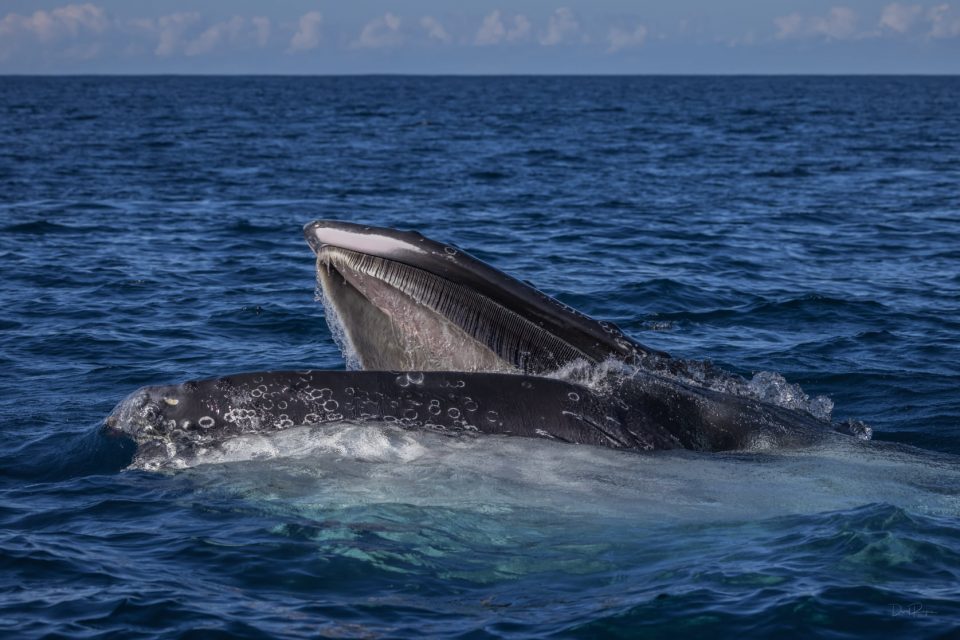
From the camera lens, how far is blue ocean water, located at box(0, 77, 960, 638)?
668 cm

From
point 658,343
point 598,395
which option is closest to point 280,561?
point 598,395

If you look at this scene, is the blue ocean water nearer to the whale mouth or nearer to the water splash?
the whale mouth

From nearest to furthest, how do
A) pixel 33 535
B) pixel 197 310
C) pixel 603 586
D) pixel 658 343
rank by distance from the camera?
pixel 603 586
pixel 33 535
pixel 658 343
pixel 197 310

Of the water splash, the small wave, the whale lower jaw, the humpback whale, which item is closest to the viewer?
the humpback whale

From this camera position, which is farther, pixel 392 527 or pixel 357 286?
pixel 357 286

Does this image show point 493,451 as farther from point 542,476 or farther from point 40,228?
point 40,228

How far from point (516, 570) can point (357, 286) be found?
→ 266cm

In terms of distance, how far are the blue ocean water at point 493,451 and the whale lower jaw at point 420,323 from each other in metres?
0.68

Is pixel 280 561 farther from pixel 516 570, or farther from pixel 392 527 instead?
pixel 516 570

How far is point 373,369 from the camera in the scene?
8.73m

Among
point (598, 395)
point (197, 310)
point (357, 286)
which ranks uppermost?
point (357, 286)

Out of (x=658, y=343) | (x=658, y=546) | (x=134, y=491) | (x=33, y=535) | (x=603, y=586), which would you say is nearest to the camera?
(x=603, y=586)

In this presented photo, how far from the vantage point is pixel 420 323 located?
28.2 feet

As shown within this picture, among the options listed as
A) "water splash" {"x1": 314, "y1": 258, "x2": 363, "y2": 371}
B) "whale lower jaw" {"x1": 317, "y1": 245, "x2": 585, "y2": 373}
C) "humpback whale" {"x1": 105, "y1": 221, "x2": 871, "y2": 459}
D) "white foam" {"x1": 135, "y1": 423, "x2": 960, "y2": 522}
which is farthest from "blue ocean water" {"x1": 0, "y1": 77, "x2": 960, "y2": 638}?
"water splash" {"x1": 314, "y1": 258, "x2": 363, "y2": 371}
